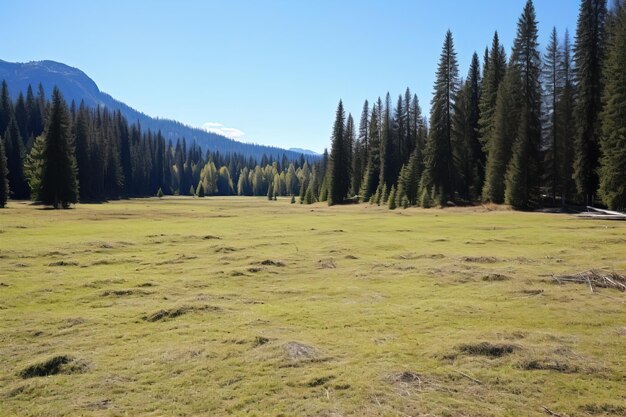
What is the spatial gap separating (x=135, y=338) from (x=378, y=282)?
949 centimetres

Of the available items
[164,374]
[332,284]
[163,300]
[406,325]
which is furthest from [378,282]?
[164,374]

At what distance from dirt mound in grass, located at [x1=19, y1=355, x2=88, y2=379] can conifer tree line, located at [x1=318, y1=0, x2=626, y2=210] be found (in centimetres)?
4851

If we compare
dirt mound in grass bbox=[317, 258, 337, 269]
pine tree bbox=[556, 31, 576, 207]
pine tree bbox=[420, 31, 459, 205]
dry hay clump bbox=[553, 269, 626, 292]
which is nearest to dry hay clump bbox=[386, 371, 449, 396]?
dry hay clump bbox=[553, 269, 626, 292]

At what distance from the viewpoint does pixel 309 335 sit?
1058 centimetres

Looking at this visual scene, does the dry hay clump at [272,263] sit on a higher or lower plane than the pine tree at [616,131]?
lower

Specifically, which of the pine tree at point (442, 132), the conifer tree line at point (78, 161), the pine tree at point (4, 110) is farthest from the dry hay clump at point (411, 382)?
the pine tree at point (4, 110)

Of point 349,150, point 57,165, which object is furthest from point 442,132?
point 57,165

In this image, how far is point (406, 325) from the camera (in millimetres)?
11445

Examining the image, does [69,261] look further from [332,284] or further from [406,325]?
[406,325]

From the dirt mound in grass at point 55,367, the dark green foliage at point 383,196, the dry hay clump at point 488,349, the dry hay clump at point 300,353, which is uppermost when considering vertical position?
the dark green foliage at point 383,196

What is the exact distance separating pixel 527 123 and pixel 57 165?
69.5 metres

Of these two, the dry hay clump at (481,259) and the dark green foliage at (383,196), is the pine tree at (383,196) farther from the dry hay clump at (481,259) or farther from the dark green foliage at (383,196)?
the dry hay clump at (481,259)

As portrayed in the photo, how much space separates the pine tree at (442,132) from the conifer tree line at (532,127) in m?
0.16

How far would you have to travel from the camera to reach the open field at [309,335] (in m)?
7.36
